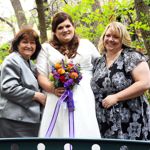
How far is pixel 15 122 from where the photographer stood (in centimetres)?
319

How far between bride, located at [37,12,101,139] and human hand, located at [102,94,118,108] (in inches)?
5.7

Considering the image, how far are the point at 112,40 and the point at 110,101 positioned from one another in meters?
0.58

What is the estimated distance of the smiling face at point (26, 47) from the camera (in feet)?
10.7

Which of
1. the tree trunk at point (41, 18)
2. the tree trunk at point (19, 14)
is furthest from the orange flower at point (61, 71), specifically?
the tree trunk at point (19, 14)

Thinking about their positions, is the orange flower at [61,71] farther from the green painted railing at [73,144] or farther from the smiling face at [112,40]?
the green painted railing at [73,144]

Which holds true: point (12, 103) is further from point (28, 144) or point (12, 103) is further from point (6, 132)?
point (28, 144)

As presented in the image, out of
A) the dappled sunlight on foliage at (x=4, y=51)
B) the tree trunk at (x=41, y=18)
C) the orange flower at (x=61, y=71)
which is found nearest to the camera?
the orange flower at (x=61, y=71)

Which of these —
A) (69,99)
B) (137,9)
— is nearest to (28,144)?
(69,99)

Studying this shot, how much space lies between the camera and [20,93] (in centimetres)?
314

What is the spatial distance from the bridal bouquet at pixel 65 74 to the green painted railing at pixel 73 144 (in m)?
1.40

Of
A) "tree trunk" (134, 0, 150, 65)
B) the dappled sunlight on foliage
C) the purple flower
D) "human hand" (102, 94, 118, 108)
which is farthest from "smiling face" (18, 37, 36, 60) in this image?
the dappled sunlight on foliage

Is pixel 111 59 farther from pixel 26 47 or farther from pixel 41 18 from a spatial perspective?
pixel 41 18

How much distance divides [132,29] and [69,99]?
134 inches

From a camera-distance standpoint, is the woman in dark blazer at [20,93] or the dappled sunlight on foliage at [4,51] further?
the dappled sunlight on foliage at [4,51]
